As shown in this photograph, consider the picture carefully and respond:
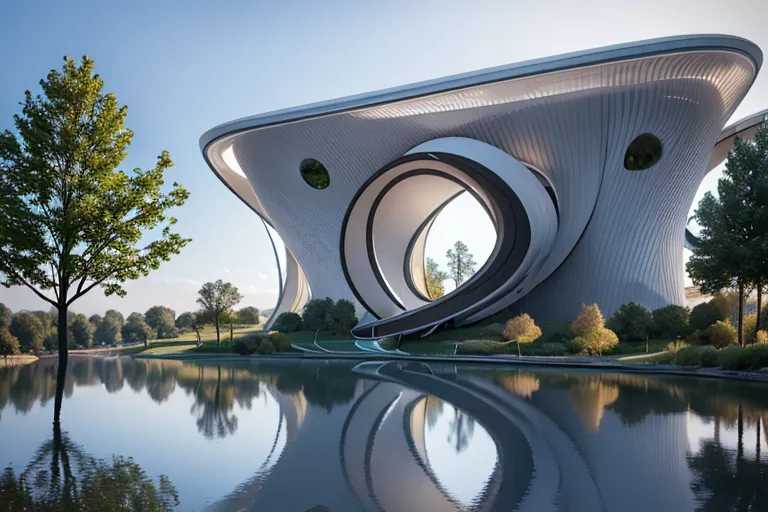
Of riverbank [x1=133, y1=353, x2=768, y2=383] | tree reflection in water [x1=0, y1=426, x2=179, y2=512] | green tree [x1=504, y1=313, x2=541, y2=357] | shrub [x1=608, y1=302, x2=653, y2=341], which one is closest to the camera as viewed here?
tree reflection in water [x1=0, y1=426, x2=179, y2=512]

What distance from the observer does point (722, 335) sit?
19.0 m

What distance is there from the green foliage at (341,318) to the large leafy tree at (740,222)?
1762cm

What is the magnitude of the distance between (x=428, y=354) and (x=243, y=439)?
1719 centimetres

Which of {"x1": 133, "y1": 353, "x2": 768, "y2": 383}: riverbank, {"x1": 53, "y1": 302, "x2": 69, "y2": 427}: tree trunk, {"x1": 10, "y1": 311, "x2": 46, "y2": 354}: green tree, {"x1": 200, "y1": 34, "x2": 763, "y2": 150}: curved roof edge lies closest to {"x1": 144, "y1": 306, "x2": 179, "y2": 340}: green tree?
{"x1": 10, "y1": 311, "x2": 46, "y2": 354}: green tree

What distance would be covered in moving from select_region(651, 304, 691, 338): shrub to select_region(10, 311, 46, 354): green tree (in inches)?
1302

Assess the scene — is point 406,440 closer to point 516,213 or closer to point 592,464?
point 592,464

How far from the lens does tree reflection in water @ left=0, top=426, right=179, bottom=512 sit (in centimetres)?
495

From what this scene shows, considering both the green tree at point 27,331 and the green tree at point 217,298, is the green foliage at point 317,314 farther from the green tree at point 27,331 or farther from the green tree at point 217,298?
the green tree at point 27,331

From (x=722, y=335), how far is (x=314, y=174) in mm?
20629

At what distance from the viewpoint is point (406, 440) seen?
752 cm

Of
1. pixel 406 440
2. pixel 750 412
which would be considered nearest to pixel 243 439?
pixel 406 440

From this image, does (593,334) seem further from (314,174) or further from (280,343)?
(314,174)

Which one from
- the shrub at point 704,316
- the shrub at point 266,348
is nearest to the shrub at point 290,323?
the shrub at point 266,348

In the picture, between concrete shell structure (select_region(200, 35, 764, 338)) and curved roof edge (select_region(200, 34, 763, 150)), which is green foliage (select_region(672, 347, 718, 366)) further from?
curved roof edge (select_region(200, 34, 763, 150))
